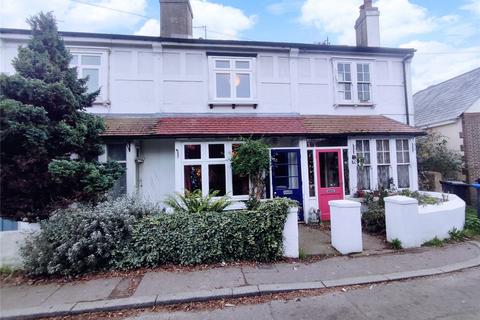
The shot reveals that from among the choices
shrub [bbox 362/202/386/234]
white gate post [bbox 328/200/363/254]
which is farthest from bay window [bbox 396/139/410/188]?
white gate post [bbox 328/200/363/254]

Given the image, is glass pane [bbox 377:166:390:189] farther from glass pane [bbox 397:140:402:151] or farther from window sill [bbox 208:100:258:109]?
window sill [bbox 208:100:258:109]

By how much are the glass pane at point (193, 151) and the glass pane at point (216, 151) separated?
35 centimetres

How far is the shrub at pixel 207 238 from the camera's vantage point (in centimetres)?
516

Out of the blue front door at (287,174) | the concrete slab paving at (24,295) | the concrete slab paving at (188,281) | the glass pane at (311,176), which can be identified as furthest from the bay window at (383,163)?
the concrete slab paving at (24,295)

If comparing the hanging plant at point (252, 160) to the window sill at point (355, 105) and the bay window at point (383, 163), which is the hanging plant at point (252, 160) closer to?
the bay window at point (383, 163)

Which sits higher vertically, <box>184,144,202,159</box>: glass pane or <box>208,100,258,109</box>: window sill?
<box>208,100,258,109</box>: window sill

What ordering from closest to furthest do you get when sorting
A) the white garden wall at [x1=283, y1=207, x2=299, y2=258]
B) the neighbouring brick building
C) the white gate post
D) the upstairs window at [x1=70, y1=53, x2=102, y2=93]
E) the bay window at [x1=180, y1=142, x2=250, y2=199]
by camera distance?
the white garden wall at [x1=283, y1=207, x2=299, y2=258] → the white gate post → the bay window at [x1=180, y1=142, x2=250, y2=199] → the upstairs window at [x1=70, y1=53, x2=102, y2=93] → the neighbouring brick building

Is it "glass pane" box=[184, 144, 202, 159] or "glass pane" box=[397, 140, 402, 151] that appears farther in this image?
"glass pane" box=[397, 140, 402, 151]

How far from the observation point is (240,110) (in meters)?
→ 9.89

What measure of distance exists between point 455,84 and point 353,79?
29.6 feet

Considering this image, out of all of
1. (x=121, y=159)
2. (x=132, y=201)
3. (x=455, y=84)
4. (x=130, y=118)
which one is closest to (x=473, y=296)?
(x=132, y=201)

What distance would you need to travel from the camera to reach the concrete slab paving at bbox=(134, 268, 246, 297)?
4.29 meters

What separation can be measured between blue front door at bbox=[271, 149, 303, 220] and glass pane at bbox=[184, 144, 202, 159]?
8.26 ft

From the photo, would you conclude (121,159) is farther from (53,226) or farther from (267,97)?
(267,97)
